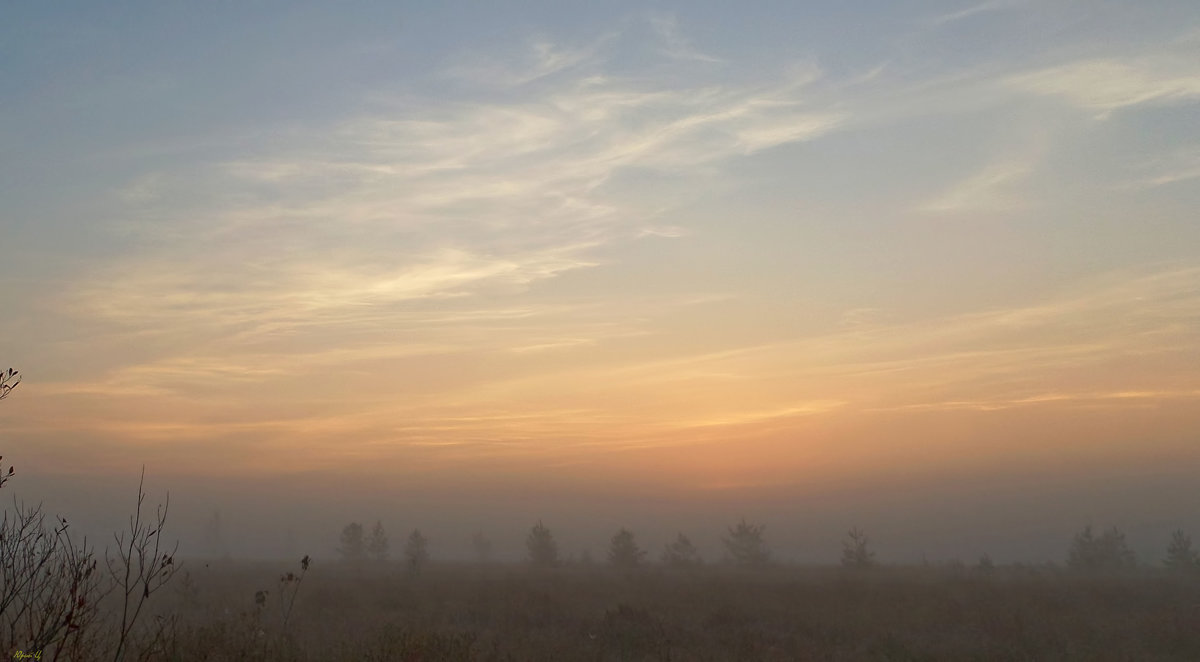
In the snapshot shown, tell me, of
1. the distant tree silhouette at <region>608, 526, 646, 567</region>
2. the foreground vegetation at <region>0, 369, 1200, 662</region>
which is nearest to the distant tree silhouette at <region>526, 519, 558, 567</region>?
the distant tree silhouette at <region>608, 526, 646, 567</region>

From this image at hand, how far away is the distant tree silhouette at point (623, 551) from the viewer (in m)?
73.8

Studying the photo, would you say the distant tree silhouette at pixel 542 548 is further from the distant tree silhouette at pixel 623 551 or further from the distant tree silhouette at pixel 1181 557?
the distant tree silhouette at pixel 1181 557

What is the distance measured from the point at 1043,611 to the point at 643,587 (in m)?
17.0

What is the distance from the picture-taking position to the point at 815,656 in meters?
18.0

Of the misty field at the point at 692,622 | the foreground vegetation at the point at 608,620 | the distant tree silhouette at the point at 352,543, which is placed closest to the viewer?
the foreground vegetation at the point at 608,620

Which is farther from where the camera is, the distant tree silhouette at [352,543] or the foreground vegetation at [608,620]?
the distant tree silhouette at [352,543]

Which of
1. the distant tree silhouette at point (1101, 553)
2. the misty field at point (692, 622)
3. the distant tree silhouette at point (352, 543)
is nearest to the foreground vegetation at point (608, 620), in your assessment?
the misty field at point (692, 622)

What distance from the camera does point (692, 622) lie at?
2361cm

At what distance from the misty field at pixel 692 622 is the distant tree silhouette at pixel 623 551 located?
3587cm

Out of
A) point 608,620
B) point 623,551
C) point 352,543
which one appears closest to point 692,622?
point 608,620

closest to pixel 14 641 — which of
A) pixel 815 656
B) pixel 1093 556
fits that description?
pixel 815 656

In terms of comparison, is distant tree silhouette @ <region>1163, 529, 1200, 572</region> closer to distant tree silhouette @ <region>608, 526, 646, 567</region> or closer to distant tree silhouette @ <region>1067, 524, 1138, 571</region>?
distant tree silhouette @ <region>1067, 524, 1138, 571</region>

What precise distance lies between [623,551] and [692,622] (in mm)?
51812

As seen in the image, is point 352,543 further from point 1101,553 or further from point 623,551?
point 1101,553
